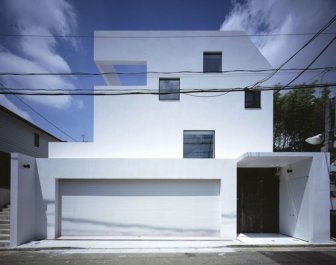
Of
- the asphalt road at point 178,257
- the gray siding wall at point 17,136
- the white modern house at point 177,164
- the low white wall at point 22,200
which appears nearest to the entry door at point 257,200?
the white modern house at point 177,164

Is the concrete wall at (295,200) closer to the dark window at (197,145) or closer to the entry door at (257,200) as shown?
the entry door at (257,200)

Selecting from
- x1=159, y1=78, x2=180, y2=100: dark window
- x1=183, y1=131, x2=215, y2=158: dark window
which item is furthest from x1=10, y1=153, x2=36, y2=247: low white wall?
x1=183, y1=131, x2=215, y2=158: dark window

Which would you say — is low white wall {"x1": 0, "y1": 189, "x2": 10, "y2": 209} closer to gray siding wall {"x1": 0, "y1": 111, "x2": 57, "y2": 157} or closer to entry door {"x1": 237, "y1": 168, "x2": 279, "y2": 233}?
gray siding wall {"x1": 0, "y1": 111, "x2": 57, "y2": 157}

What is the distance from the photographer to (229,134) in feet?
37.3

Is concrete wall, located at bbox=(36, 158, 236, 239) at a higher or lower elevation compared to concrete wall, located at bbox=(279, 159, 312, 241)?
higher

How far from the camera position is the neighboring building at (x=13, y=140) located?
12836 millimetres

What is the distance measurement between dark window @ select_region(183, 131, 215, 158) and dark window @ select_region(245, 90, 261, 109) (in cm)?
241

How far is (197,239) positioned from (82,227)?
4.83 metres

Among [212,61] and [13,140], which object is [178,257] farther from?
[13,140]

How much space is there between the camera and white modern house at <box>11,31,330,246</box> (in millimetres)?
9617

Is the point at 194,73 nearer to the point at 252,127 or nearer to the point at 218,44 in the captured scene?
the point at 218,44

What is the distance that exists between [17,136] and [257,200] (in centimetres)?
1421

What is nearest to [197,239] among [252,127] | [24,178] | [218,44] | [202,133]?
[202,133]

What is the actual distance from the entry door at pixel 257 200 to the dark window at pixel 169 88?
4.79 meters
